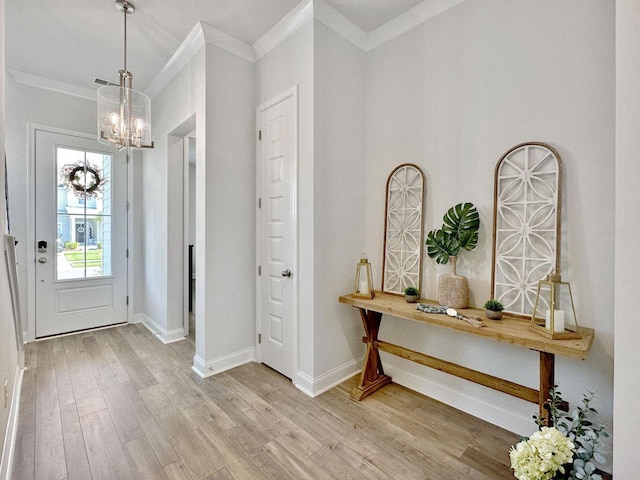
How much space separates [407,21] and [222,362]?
10.4ft

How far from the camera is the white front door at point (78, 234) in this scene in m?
3.52

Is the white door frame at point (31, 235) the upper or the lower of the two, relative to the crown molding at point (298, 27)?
lower

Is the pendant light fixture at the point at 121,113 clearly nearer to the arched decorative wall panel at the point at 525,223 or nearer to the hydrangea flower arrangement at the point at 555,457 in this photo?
the arched decorative wall panel at the point at 525,223

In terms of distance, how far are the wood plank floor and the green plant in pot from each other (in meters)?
0.81

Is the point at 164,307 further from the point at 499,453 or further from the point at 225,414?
the point at 499,453

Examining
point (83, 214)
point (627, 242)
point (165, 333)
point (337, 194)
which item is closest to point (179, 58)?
point (337, 194)

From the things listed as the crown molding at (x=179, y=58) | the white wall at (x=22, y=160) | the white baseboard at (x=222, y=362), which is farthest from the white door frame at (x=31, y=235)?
the white baseboard at (x=222, y=362)

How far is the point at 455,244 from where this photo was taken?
2.04 meters

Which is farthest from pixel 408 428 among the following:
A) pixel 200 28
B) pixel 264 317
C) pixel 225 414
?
pixel 200 28

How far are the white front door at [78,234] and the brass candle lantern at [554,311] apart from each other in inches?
173

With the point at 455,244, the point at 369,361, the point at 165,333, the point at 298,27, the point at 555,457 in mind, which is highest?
the point at 298,27

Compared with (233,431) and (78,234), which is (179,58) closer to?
(78,234)

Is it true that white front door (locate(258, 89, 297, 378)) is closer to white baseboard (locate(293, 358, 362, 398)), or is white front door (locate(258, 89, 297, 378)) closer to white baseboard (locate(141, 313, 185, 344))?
white baseboard (locate(293, 358, 362, 398))

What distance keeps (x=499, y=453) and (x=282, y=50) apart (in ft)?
10.5
